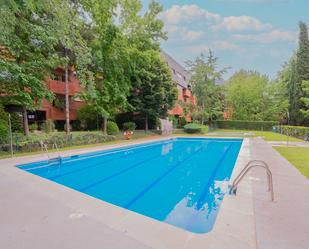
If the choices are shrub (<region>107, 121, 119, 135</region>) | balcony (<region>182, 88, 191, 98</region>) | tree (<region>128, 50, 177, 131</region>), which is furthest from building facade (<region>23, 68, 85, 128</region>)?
balcony (<region>182, 88, 191, 98</region>)

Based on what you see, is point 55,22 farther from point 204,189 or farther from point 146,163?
point 204,189

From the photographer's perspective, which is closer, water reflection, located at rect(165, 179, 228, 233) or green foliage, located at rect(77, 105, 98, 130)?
water reflection, located at rect(165, 179, 228, 233)

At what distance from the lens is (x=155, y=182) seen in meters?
7.14

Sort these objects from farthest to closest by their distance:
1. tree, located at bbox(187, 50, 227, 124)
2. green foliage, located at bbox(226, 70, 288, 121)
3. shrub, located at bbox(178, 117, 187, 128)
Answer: green foliage, located at bbox(226, 70, 288, 121)
shrub, located at bbox(178, 117, 187, 128)
tree, located at bbox(187, 50, 227, 124)

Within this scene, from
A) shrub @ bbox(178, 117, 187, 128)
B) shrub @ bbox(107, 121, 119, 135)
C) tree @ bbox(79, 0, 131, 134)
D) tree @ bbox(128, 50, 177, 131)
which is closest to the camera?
tree @ bbox(79, 0, 131, 134)

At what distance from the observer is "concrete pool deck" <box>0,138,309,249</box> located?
2844mm

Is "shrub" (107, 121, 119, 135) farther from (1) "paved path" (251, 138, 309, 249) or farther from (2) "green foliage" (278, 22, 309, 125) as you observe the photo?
(2) "green foliage" (278, 22, 309, 125)

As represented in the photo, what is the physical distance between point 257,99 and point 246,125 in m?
4.80

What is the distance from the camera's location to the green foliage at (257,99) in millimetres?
35000

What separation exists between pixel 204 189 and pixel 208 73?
2588 centimetres

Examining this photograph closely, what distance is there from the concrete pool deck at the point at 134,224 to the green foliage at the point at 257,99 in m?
34.0

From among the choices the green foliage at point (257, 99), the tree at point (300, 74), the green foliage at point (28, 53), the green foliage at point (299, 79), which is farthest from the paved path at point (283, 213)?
the green foliage at point (257, 99)

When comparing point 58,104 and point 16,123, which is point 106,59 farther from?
point 16,123

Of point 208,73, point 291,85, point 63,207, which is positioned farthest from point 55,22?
point 291,85
